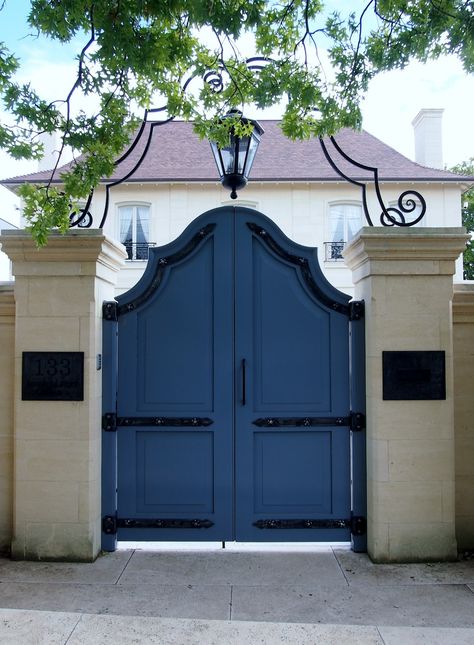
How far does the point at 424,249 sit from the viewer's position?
15.5 feet

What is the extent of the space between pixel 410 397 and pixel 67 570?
305cm

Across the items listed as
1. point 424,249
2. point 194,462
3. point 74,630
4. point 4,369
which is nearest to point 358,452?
point 194,462

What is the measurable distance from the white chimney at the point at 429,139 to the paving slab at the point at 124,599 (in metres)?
18.8

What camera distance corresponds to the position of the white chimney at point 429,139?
19.9m

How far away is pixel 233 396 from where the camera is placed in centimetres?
486

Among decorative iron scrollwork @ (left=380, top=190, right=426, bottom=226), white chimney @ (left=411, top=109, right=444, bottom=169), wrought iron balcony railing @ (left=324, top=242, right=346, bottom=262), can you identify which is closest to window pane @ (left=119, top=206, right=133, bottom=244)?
wrought iron balcony railing @ (left=324, top=242, right=346, bottom=262)

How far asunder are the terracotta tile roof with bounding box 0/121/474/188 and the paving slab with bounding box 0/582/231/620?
14847 mm

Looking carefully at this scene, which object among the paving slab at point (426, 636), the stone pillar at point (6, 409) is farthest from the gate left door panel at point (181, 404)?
the paving slab at point (426, 636)

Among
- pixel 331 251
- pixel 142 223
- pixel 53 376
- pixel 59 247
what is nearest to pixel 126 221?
pixel 142 223

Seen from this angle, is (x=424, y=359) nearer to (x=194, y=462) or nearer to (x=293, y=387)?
(x=293, y=387)

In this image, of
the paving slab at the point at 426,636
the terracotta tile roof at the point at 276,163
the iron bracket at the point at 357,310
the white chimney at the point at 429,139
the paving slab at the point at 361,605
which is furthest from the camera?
the white chimney at the point at 429,139

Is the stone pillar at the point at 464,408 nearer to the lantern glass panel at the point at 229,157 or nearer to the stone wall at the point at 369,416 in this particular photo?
the stone wall at the point at 369,416

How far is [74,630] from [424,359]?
323 centimetres

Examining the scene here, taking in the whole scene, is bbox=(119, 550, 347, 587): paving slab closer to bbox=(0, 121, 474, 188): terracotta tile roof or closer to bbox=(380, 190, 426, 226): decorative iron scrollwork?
bbox=(380, 190, 426, 226): decorative iron scrollwork
